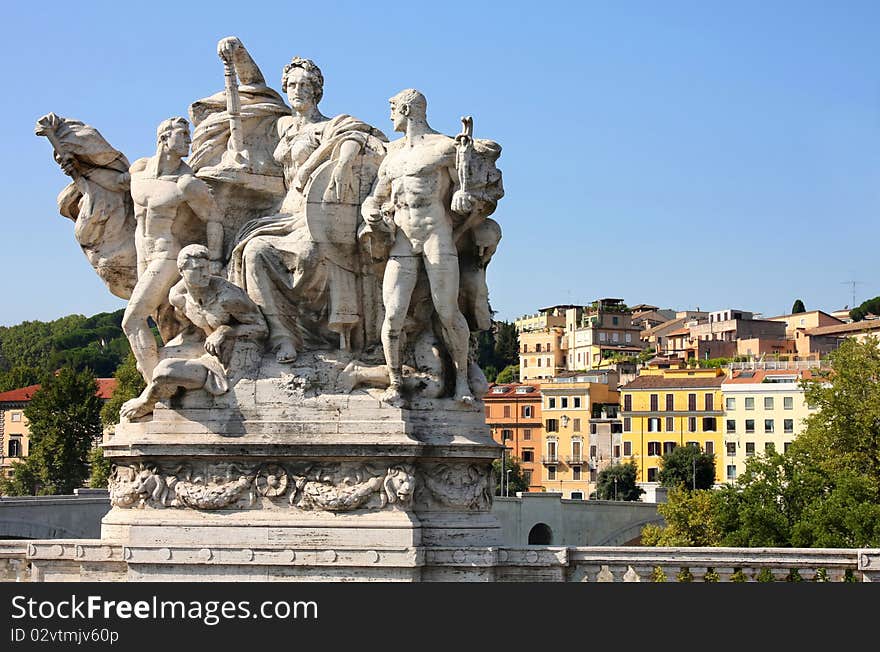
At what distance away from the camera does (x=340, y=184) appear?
14492mm

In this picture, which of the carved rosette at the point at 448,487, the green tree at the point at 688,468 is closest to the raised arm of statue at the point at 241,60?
the carved rosette at the point at 448,487

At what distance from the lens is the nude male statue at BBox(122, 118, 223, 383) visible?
14812 millimetres

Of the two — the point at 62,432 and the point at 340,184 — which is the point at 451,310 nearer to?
the point at 340,184

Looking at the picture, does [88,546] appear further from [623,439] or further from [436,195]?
[623,439]

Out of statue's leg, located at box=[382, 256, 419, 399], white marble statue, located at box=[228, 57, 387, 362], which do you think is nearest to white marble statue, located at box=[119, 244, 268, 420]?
white marble statue, located at box=[228, 57, 387, 362]

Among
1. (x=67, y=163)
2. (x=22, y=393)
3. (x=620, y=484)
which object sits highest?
(x=22, y=393)

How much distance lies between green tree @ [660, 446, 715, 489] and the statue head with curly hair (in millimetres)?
56561

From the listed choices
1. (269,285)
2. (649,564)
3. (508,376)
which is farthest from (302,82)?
(508,376)

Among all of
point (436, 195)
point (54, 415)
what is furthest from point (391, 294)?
point (54, 415)

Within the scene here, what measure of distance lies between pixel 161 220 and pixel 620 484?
198 ft

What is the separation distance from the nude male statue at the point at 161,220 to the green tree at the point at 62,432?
137 feet

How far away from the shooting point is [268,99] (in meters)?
15.7

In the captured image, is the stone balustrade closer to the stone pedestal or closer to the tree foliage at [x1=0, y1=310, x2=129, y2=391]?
the stone pedestal

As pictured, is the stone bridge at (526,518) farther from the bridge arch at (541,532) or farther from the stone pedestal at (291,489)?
the stone pedestal at (291,489)
